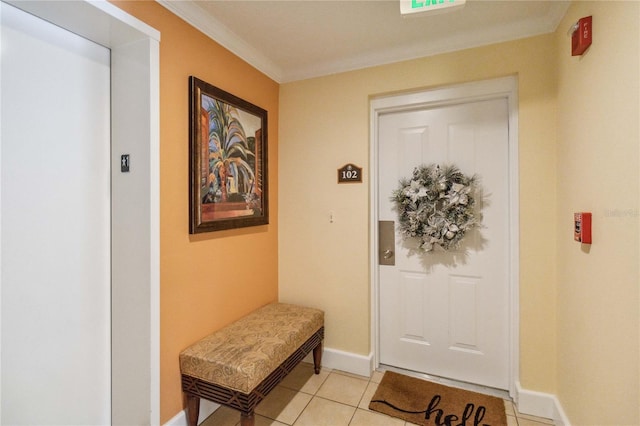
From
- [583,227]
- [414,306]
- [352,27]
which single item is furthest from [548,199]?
[352,27]

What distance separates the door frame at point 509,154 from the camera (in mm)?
1989

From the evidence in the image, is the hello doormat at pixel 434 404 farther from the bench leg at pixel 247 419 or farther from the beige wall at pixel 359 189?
the bench leg at pixel 247 419

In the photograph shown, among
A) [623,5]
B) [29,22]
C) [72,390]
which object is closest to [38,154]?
[29,22]

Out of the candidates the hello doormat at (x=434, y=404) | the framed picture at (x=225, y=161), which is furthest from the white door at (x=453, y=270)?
the framed picture at (x=225, y=161)

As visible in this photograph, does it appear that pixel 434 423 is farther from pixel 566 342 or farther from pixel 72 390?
pixel 72 390

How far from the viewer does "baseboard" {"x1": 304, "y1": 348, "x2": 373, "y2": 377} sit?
236cm

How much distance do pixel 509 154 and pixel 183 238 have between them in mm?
2210

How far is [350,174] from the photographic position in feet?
7.89

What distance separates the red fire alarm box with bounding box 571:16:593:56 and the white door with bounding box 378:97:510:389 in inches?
25.0

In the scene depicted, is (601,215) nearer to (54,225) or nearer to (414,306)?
(414,306)

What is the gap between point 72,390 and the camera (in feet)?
4.96

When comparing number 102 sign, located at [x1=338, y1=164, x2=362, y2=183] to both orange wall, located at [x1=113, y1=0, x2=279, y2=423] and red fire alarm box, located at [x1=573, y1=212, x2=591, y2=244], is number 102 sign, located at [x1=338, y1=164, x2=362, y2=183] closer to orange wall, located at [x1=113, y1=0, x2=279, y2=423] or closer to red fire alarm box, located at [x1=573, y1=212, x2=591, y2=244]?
orange wall, located at [x1=113, y1=0, x2=279, y2=423]

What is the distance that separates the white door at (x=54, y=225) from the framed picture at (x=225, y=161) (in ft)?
1.52

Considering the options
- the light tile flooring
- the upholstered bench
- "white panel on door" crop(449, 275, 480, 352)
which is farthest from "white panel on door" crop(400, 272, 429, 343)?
the upholstered bench
